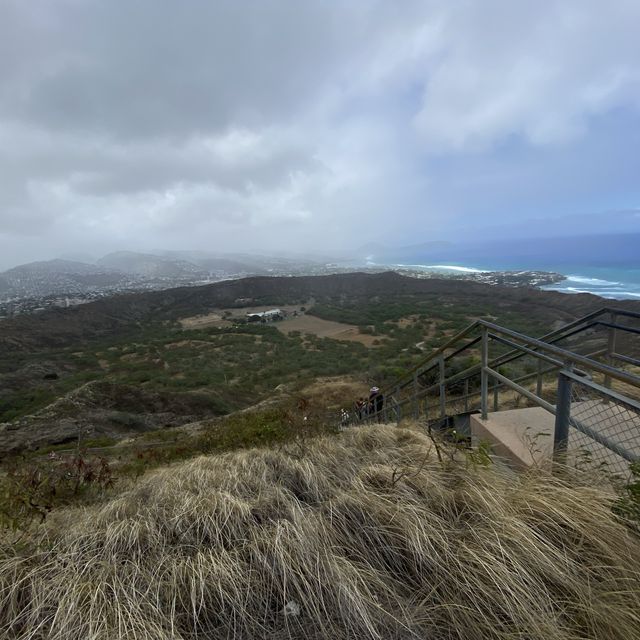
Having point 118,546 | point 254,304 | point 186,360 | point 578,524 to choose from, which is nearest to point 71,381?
point 186,360

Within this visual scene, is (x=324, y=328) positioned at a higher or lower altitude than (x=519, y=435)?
lower

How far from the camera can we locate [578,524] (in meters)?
1.81

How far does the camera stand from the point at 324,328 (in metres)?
51.3

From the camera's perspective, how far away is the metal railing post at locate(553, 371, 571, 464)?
240 centimetres

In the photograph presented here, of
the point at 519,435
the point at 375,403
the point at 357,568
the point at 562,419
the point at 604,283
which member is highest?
the point at 562,419

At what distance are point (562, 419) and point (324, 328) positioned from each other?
48.8m

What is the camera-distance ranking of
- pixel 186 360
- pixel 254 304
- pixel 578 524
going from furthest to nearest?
pixel 254 304 → pixel 186 360 → pixel 578 524

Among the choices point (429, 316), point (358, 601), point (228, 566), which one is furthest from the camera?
point (429, 316)

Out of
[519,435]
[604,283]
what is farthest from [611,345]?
[604,283]

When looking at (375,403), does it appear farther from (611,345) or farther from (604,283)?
(604,283)

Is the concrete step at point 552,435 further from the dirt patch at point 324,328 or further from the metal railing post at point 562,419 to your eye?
the dirt patch at point 324,328

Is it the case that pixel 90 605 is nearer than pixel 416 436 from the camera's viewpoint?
Yes

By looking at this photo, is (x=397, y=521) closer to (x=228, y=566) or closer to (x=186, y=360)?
(x=228, y=566)

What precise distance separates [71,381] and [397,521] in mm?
33793
